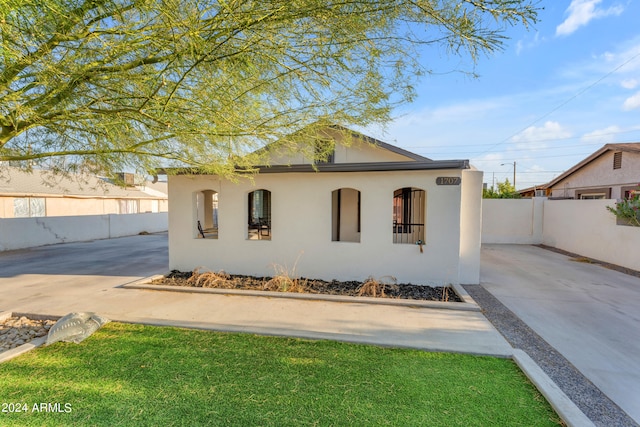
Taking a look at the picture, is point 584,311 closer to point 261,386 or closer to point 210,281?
point 261,386

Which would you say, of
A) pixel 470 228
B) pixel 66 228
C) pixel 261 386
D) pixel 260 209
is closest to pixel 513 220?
pixel 470 228

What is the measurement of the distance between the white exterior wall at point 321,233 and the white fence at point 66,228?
1159 centimetres

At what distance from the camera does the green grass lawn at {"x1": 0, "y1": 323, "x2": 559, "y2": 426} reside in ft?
9.04

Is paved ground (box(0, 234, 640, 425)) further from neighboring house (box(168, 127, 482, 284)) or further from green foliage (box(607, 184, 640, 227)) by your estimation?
green foliage (box(607, 184, 640, 227))

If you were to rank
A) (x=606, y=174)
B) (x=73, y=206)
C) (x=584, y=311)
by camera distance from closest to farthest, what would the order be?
(x=584, y=311), (x=606, y=174), (x=73, y=206)

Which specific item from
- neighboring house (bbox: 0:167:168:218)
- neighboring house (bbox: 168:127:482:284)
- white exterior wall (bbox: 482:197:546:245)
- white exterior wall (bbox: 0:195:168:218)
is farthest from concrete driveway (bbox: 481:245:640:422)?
white exterior wall (bbox: 0:195:168:218)

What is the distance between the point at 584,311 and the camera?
570 centimetres

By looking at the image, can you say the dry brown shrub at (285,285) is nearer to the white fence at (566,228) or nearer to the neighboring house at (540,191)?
the white fence at (566,228)

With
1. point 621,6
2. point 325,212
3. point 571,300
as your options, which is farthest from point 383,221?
point 621,6

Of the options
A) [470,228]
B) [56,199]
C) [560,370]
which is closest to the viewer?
[560,370]

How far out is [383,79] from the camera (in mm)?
4398

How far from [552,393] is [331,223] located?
5.42 meters

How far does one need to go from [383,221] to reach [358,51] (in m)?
4.52

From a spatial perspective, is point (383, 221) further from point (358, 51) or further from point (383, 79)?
point (358, 51)
